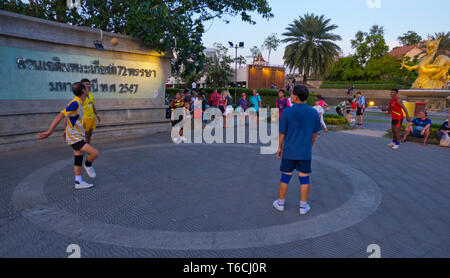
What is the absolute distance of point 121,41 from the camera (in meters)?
10.3

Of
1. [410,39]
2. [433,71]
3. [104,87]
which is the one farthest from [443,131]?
[410,39]

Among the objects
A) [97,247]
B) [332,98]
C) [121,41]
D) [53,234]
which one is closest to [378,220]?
[97,247]

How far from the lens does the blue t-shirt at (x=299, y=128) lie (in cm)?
380

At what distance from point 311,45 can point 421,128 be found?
31045 millimetres

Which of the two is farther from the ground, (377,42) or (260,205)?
(377,42)

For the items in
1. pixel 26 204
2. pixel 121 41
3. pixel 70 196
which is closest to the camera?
pixel 26 204

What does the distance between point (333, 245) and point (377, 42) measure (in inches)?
2156

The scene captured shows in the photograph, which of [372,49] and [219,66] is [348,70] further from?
[219,66]

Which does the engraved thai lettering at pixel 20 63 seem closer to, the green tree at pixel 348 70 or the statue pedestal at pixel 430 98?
the statue pedestal at pixel 430 98

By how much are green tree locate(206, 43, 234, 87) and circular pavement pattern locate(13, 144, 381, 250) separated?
33828mm

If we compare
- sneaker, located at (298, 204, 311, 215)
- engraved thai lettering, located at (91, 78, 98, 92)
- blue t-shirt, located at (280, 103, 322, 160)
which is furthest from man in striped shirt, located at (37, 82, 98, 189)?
engraved thai lettering, located at (91, 78, 98, 92)

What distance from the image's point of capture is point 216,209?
13.9ft
